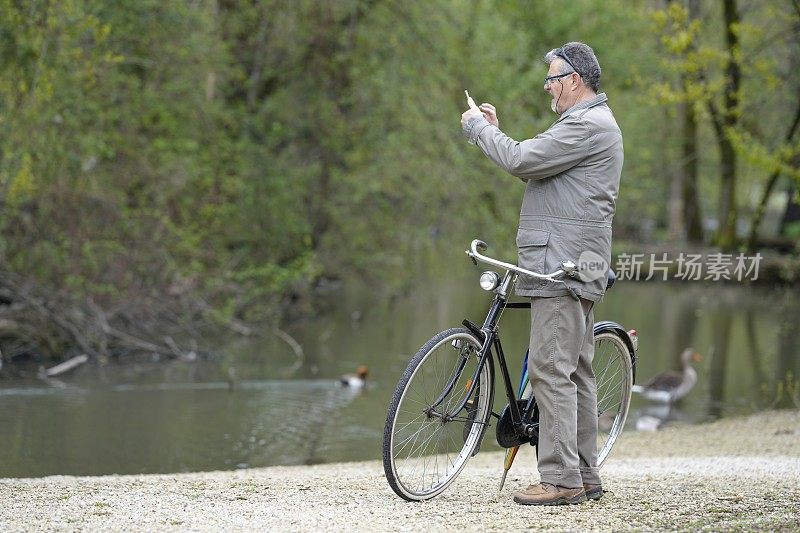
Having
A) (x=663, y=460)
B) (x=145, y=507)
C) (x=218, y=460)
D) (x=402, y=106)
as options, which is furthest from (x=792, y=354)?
(x=145, y=507)

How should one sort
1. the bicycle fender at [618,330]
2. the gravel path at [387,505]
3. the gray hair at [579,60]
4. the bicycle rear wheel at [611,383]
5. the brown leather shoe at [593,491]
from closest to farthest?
the gravel path at [387,505], the gray hair at [579,60], the brown leather shoe at [593,491], the bicycle fender at [618,330], the bicycle rear wheel at [611,383]

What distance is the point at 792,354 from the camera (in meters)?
16.8

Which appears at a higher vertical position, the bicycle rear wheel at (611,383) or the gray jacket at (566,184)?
the gray jacket at (566,184)

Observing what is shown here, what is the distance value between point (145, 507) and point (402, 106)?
14825 mm

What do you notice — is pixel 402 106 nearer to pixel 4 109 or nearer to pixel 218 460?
pixel 4 109

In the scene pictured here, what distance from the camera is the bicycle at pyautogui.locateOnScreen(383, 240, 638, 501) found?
5.41 metres

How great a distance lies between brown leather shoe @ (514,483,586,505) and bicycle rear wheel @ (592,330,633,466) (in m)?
0.73

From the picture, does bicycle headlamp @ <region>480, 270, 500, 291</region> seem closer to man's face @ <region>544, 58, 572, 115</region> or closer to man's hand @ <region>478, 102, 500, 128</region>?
man's hand @ <region>478, 102, 500, 128</region>

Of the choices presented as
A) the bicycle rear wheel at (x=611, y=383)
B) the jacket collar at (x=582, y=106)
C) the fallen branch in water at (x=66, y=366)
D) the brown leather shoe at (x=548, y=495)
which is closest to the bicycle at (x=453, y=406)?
the brown leather shoe at (x=548, y=495)

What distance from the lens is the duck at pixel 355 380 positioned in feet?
45.1

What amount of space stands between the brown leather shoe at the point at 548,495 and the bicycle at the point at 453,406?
336 millimetres

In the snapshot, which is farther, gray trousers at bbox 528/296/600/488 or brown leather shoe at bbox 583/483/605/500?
brown leather shoe at bbox 583/483/605/500

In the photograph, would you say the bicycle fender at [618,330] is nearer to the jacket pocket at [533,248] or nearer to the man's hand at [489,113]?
the jacket pocket at [533,248]

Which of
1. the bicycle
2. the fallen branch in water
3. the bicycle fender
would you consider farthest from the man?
the fallen branch in water
